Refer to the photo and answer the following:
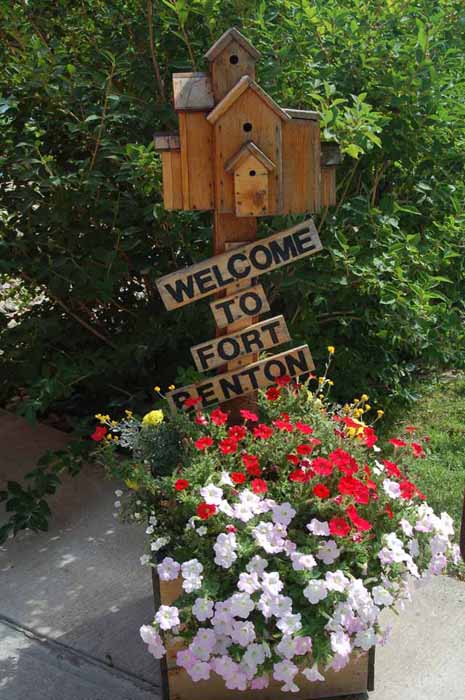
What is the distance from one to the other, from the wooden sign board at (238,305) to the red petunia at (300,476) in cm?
58

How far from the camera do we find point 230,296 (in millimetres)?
2688

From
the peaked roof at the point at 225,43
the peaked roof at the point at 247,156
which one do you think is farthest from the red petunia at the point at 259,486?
the peaked roof at the point at 225,43

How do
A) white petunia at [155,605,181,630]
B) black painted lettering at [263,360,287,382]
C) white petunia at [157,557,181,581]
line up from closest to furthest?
white petunia at [155,605,181,630] → white petunia at [157,557,181,581] → black painted lettering at [263,360,287,382]

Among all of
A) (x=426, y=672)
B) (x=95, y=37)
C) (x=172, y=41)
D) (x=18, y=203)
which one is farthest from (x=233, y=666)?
(x=95, y=37)

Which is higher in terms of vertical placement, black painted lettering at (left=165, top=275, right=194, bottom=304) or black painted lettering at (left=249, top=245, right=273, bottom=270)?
black painted lettering at (left=249, top=245, right=273, bottom=270)

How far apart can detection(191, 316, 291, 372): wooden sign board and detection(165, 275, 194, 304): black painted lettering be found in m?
0.19

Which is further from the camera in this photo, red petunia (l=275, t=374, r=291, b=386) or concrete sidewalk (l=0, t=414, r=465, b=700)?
red petunia (l=275, t=374, r=291, b=386)

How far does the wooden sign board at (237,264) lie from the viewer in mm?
2623

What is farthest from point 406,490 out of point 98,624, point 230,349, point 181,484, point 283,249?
point 98,624

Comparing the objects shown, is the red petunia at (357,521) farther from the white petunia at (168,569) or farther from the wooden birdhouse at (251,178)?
the wooden birdhouse at (251,178)

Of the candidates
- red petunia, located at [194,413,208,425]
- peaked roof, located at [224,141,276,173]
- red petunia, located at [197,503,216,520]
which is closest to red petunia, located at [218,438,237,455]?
red petunia, located at [194,413,208,425]

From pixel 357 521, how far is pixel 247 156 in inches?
43.9

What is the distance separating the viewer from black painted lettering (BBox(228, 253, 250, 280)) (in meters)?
2.64

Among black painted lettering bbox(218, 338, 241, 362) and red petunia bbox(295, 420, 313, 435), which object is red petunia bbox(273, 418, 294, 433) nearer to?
red petunia bbox(295, 420, 313, 435)
